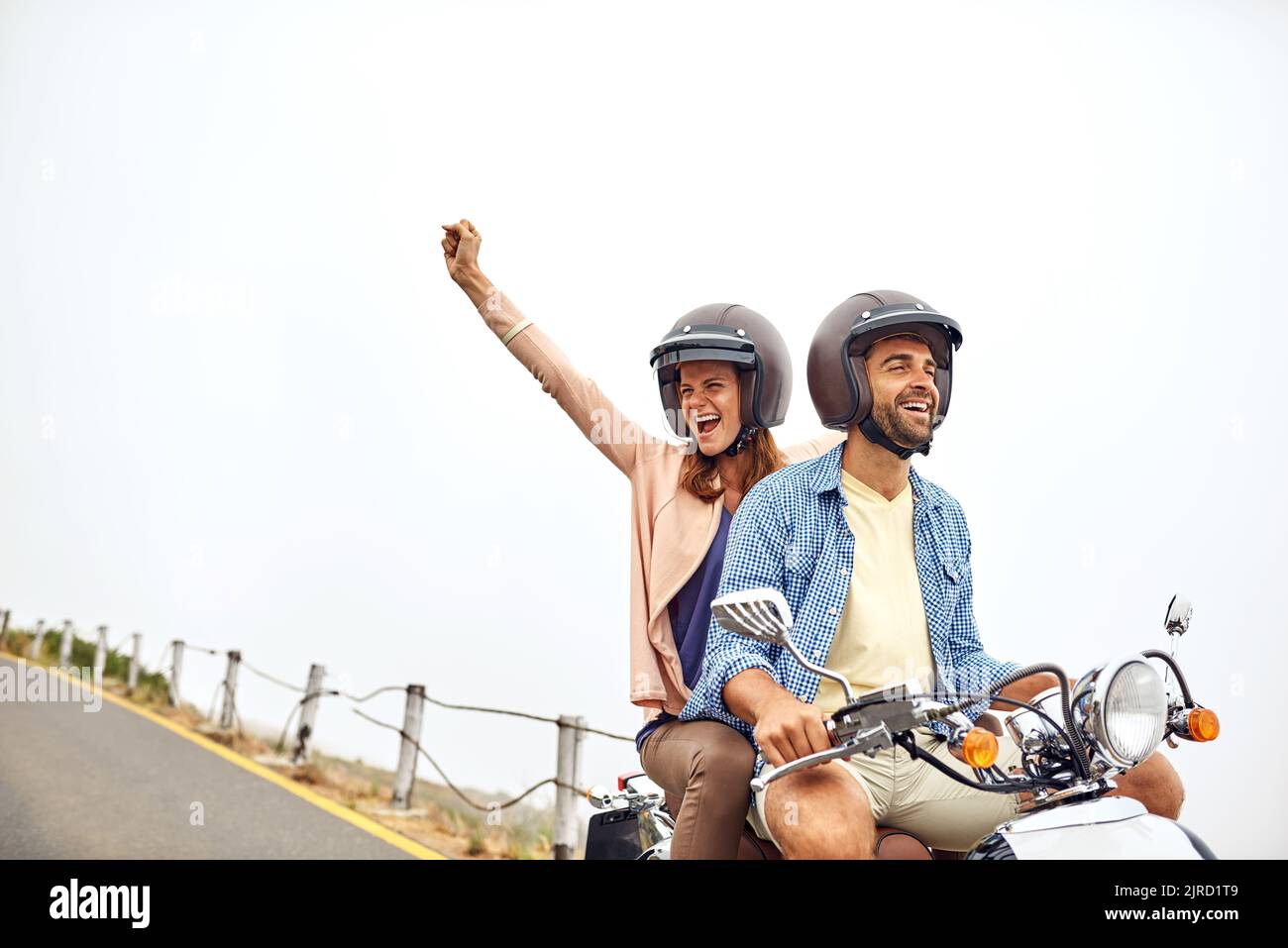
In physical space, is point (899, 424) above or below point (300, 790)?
above

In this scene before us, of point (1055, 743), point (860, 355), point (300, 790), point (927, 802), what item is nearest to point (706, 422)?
point (860, 355)

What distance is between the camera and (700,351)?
101 inches

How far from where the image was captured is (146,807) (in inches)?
261

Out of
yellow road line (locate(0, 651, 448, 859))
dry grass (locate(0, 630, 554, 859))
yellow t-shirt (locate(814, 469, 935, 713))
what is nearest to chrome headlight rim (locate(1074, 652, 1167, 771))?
yellow t-shirt (locate(814, 469, 935, 713))

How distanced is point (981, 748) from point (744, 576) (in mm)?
615

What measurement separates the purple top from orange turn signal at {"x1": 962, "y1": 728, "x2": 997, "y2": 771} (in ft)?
2.90

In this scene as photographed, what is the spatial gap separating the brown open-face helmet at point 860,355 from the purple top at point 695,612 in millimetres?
476

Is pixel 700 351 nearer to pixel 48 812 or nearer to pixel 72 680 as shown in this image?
pixel 48 812

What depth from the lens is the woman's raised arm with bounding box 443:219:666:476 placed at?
278 cm

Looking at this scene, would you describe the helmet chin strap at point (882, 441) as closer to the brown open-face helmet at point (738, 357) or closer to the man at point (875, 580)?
the man at point (875, 580)

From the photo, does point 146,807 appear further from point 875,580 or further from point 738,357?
point 875,580

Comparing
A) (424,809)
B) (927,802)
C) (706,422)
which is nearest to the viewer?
(927,802)

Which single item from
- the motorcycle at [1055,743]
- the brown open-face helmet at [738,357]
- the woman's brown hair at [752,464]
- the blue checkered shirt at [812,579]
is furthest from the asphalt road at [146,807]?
the motorcycle at [1055,743]

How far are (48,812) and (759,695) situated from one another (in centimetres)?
584
